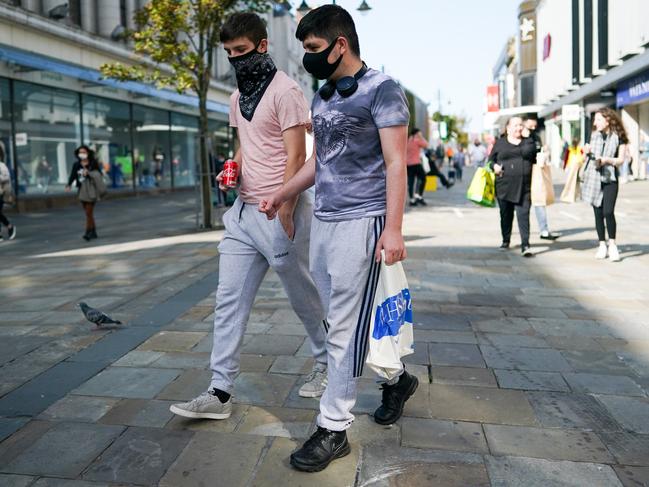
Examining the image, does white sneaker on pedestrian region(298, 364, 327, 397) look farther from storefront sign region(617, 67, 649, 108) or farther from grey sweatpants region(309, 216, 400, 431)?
storefront sign region(617, 67, 649, 108)

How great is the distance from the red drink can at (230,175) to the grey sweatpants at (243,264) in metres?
0.13

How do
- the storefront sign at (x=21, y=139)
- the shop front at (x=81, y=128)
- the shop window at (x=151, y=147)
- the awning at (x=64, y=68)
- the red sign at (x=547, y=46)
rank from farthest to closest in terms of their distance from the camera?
the red sign at (x=547, y=46)
the shop window at (x=151, y=147)
the storefront sign at (x=21, y=139)
the shop front at (x=81, y=128)
the awning at (x=64, y=68)

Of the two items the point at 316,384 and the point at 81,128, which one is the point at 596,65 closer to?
the point at 81,128

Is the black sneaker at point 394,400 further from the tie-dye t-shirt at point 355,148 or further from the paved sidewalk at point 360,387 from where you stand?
the tie-dye t-shirt at point 355,148

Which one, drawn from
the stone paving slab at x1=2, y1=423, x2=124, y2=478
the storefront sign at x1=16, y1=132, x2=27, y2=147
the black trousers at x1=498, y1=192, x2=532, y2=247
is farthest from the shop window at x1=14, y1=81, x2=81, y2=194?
the stone paving slab at x1=2, y1=423, x2=124, y2=478

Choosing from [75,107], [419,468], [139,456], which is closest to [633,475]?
[419,468]

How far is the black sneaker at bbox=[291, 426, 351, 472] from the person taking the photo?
2814 millimetres

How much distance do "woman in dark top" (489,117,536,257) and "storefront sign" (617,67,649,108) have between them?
18.3m

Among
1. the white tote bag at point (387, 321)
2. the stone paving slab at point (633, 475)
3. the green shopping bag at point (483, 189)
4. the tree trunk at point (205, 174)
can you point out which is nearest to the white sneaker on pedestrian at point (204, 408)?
the white tote bag at point (387, 321)

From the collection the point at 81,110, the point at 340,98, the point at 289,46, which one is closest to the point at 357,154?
the point at 340,98

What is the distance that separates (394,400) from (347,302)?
70cm

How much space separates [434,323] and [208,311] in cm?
186

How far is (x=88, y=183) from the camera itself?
11.7 meters

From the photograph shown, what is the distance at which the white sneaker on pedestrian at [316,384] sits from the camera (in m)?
3.67
